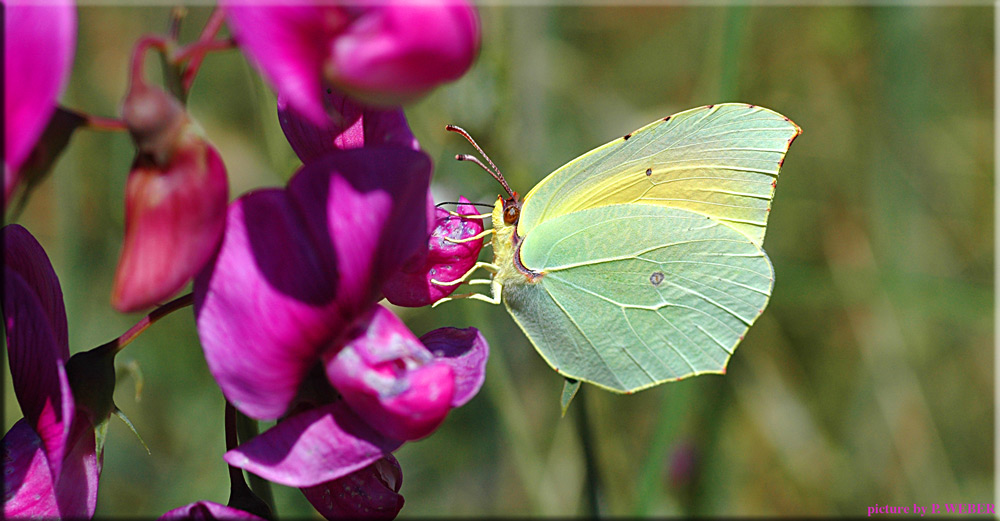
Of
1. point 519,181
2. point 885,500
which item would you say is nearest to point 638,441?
point 885,500

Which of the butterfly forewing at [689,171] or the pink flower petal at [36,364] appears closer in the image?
the pink flower petal at [36,364]

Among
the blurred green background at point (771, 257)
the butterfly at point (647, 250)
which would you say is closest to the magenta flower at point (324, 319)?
the butterfly at point (647, 250)

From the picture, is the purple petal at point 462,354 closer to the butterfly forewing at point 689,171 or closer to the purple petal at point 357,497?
the purple petal at point 357,497

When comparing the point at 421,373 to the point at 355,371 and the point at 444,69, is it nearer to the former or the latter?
the point at 355,371

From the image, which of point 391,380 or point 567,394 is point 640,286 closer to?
point 567,394

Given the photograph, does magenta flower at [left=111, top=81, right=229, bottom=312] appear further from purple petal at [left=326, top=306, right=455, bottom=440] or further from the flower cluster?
purple petal at [left=326, top=306, right=455, bottom=440]

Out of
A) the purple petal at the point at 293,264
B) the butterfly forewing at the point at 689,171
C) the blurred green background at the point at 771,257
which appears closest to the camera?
the purple petal at the point at 293,264

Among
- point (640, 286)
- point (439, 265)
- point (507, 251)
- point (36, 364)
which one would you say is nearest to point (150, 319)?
point (36, 364)
